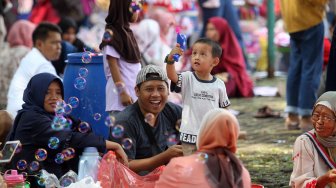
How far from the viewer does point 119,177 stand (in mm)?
6414

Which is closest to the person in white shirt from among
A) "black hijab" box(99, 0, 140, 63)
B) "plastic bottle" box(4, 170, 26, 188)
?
"black hijab" box(99, 0, 140, 63)

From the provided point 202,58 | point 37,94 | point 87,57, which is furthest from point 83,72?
point 202,58

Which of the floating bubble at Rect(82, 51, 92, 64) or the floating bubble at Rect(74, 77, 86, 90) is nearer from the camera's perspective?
the floating bubble at Rect(74, 77, 86, 90)

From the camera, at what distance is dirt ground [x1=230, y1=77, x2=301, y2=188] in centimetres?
786

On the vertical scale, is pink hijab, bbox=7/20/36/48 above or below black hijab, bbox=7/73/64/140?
above

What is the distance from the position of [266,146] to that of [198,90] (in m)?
2.47

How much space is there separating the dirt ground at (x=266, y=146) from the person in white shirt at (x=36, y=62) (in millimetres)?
2037

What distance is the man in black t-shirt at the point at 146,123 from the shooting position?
675 cm

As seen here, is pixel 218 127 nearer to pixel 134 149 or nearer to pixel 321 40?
pixel 134 149

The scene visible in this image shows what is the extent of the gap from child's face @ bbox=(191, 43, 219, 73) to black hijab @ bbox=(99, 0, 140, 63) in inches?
26.1

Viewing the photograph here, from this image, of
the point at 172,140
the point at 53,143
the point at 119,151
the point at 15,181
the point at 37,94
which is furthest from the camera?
the point at 37,94

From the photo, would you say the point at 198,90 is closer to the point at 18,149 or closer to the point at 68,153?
the point at 68,153


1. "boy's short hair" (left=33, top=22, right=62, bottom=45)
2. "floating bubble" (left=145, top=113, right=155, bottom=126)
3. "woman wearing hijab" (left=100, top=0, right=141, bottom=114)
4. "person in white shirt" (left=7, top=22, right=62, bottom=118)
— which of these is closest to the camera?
"floating bubble" (left=145, top=113, right=155, bottom=126)

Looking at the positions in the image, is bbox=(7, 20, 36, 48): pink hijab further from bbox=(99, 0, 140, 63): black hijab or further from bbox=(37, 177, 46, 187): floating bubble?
bbox=(37, 177, 46, 187): floating bubble
